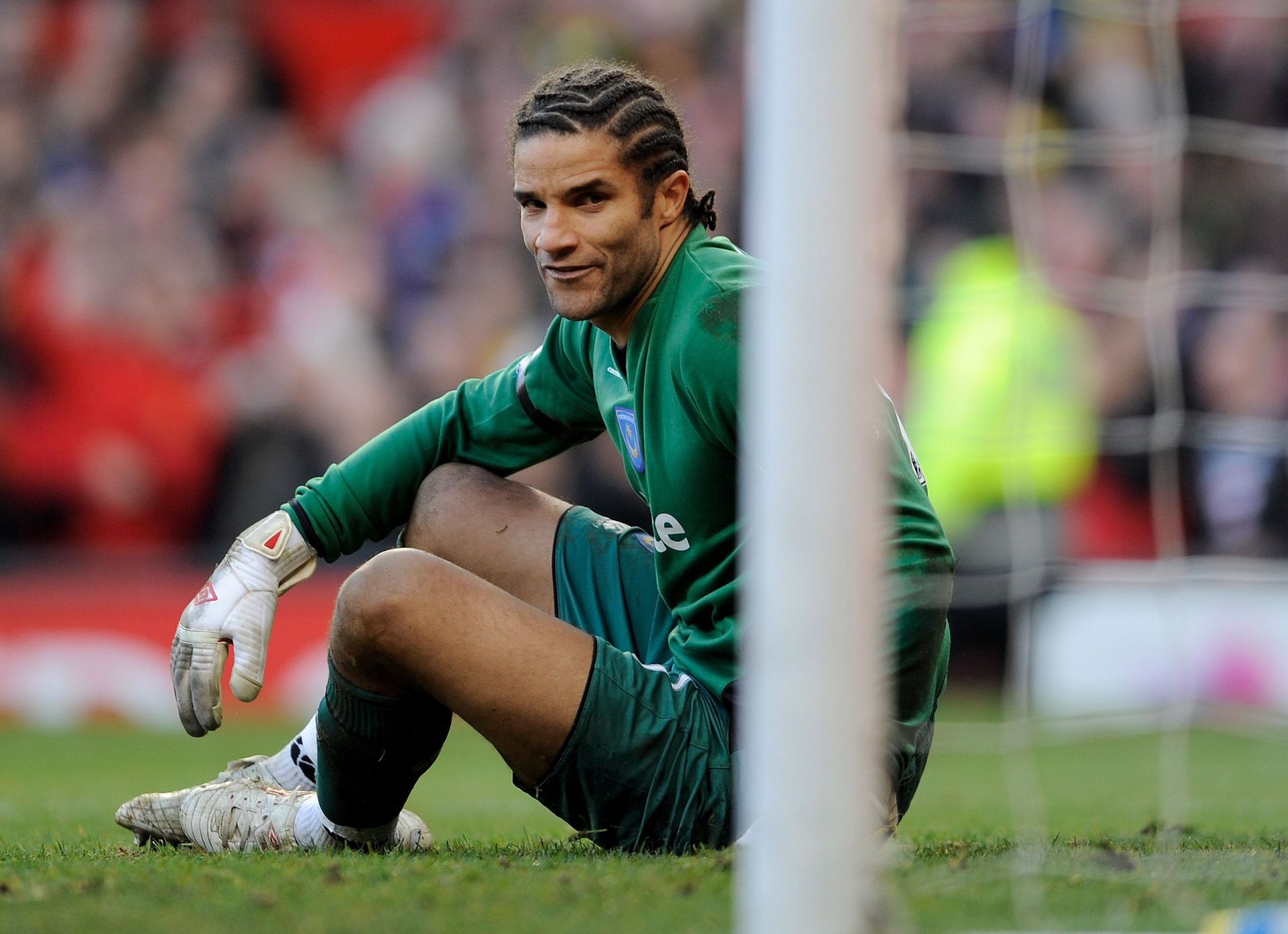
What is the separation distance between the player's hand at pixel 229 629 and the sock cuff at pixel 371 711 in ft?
0.61

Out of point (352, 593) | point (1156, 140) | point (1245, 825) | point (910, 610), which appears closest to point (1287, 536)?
point (1156, 140)

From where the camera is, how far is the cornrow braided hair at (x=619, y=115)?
9.87 feet

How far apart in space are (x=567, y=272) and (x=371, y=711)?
866mm

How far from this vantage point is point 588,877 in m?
2.58

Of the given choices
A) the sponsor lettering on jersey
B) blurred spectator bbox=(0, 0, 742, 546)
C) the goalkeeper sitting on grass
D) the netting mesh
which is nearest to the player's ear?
the goalkeeper sitting on grass

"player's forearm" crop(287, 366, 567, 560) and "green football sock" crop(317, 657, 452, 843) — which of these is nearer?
"green football sock" crop(317, 657, 452, 843)

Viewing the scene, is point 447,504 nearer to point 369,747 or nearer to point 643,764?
point 369,747

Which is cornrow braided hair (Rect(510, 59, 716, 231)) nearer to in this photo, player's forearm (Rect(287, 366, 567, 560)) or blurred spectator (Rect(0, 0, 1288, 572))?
player's forearm (Rect(287, 366, 567, 560))

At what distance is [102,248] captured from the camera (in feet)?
31.1

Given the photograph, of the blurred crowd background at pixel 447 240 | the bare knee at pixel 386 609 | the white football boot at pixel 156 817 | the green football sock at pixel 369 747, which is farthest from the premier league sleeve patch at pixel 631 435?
the blurred crowd background at pixel 447 240

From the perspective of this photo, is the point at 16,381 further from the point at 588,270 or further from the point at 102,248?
the point at 588,270

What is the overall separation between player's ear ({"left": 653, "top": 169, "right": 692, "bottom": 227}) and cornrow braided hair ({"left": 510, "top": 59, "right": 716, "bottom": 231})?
0.01 m

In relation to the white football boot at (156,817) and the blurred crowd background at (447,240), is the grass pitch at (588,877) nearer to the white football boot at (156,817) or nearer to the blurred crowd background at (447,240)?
the white football boot at (156,817)

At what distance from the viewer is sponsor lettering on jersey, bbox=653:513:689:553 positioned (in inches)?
117
